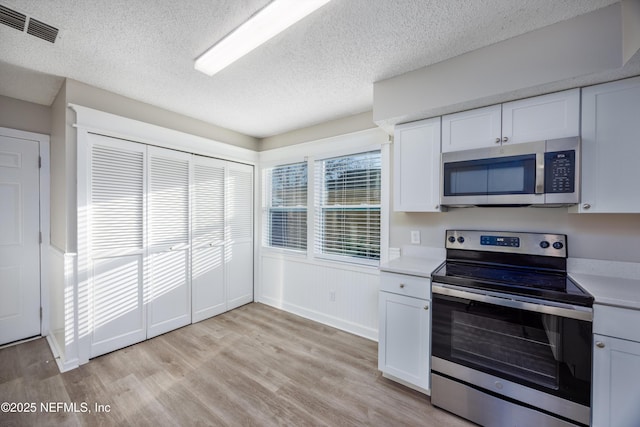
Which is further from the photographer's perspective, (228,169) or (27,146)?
(228,169)

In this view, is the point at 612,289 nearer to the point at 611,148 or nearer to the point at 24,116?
the point at 611,148

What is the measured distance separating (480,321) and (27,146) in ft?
15.2

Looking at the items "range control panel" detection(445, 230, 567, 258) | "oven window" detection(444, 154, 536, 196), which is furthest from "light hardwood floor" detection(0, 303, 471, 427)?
"oven window" detection(444, 154, 536, 196)

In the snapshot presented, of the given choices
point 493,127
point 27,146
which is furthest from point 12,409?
point 493,127

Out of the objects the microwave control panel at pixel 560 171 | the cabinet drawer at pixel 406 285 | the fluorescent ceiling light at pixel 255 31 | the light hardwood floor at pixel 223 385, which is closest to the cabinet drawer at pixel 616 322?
the microwave control panel at pixel 560 171

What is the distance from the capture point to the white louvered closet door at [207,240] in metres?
3.20

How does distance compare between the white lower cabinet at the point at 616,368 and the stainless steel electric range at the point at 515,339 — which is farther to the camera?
the stainless steel electric range at the point at 515,339

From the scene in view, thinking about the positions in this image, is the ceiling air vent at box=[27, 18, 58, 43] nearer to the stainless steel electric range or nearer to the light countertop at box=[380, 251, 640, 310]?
the light countertop at box=[380, 251, 640, 310]

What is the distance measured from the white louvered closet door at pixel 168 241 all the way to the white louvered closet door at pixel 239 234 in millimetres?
577

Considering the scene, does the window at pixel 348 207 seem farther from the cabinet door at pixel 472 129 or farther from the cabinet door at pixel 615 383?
the cabinet door at pixel 615 383

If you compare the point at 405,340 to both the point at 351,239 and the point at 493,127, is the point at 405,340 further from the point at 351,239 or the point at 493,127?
the point at 493,127

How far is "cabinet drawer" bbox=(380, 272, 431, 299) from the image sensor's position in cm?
190

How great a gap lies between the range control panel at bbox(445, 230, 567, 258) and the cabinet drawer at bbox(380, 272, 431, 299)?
60 cm

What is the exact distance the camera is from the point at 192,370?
2.28 meters
